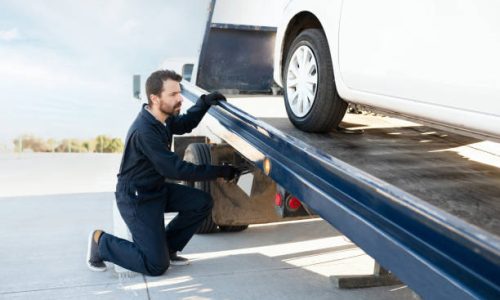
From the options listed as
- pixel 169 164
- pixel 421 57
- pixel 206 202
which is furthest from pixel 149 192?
pixel 421 57

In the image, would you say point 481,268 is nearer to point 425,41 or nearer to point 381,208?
point 381,208

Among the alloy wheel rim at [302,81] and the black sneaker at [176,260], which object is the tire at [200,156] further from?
the alloy wheel rim at [302,81]

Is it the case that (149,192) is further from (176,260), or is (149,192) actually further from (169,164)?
(176,260)

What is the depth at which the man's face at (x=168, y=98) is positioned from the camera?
12.6ft

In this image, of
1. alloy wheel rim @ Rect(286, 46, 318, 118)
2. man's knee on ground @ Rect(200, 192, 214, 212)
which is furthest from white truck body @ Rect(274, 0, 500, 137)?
man's knee on ground @ Rect(200, 192, 214, 212)

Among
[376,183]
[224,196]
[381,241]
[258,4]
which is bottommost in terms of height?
[224,196]

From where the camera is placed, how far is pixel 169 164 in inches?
144

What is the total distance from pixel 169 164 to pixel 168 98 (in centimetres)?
48

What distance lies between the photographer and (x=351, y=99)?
2807 mm

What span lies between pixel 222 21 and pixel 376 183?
3.66 metres

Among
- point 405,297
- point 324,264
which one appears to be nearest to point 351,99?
point 405,297

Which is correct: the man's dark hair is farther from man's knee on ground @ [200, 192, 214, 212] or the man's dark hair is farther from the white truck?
man's knee on ground @ [200, 192, 214, 212]

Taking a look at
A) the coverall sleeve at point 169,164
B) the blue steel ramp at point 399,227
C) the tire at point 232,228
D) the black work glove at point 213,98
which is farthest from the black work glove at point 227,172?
the tire at point 232,228

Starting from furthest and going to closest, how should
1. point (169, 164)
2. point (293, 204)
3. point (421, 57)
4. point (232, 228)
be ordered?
point (232, 228), point (169, 164), point (293, 204), point (421, 57)
